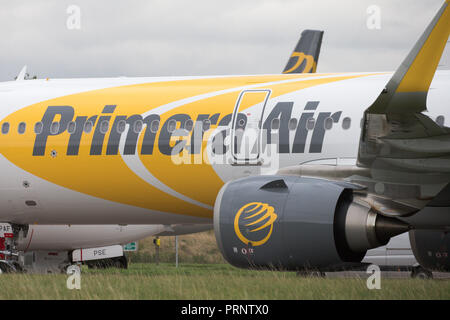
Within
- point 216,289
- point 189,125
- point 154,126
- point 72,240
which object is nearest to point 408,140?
point 216,289

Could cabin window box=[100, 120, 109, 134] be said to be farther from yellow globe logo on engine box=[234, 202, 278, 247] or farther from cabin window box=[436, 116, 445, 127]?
cabin window box=[436, 116, 445, 127]

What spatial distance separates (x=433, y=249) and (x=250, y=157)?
367 cm

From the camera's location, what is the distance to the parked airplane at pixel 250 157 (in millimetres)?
11852

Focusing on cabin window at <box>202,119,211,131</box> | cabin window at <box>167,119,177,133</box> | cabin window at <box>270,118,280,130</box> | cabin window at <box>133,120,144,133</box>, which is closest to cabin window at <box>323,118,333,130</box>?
cabin window at <box>270,118,280,130</box>

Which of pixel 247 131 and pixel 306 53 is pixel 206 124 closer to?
pixel 247 131

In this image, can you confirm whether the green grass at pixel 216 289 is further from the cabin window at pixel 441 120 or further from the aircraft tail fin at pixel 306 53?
the aircraft tail fin at pixel 306 53

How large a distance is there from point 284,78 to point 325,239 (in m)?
5.18

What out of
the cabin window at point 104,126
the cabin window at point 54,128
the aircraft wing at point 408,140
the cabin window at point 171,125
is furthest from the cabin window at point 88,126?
the aircraft wing at point 408,140

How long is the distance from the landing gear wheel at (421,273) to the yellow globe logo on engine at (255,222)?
31.0 ft

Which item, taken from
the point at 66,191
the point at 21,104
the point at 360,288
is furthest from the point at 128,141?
the point at 360,288

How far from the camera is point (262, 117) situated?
602 inches

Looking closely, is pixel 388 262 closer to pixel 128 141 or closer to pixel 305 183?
pixel 128 141

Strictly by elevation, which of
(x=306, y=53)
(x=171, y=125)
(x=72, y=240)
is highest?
(x=306, y=53)

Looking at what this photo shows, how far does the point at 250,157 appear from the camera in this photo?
594 inches
